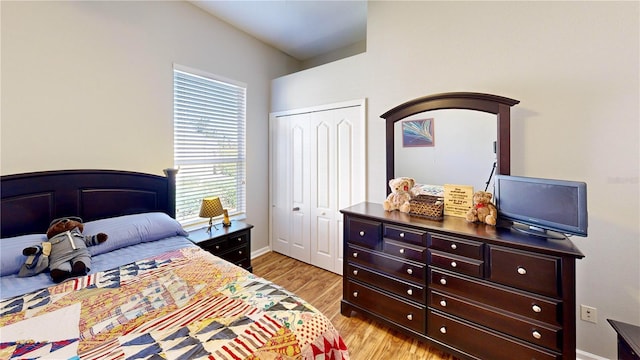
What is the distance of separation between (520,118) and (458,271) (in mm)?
1273

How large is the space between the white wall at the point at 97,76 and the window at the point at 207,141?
0.39 ft

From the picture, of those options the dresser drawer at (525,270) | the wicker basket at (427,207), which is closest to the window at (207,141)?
the wicker basket at (427,207)

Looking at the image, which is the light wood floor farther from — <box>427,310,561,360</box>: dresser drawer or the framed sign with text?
the framed sign with text

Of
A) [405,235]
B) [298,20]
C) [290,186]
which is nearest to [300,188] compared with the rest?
[290,186]

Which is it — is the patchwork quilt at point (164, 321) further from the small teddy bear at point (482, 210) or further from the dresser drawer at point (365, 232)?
the small teddy bear at point (482, 210)

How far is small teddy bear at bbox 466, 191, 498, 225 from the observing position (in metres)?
1.79

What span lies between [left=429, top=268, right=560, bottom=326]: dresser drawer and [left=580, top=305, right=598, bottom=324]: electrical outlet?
624 millimetres

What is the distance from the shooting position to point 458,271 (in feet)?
5.50

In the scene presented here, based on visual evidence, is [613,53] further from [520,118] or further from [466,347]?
[466,347]

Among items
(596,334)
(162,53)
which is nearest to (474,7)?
(596,334)

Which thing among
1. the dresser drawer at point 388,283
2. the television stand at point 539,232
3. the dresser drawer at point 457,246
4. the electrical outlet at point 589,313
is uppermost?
the television stand at point 539,232

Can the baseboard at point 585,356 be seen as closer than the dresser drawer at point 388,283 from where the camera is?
Yes

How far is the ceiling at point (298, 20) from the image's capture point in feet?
8.82

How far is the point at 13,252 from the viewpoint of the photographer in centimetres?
148
